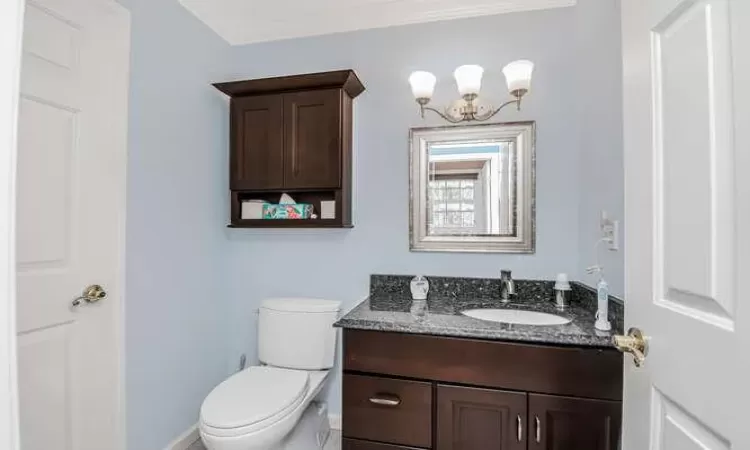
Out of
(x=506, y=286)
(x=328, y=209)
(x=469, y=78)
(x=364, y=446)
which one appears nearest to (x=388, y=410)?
(x=364, y=446)

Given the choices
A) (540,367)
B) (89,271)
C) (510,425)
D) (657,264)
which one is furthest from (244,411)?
(657,264)

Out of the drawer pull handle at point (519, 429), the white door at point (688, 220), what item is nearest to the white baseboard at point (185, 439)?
the drawer pull handle at point (519, 429)

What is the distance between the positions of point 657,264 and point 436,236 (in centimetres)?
125

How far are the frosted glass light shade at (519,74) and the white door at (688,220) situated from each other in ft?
2.72

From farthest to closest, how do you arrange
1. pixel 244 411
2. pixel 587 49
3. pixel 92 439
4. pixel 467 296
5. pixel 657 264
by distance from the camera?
1. pixel 467 296
2. pixel 587 49
3. pixel 92 439
4. pixel 244 411
5. pixel 657 264

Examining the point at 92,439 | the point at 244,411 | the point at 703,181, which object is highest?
the point at 703,181

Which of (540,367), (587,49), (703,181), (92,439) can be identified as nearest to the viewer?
(703,181)

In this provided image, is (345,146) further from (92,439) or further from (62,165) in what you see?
(92,439)

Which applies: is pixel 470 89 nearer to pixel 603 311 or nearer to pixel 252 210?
pixel 603 311

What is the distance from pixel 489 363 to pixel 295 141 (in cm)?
145

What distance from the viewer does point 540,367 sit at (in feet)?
4.18

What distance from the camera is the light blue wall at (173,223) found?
1.62 m

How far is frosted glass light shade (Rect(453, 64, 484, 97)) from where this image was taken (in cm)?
172

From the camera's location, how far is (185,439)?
1889 mm
